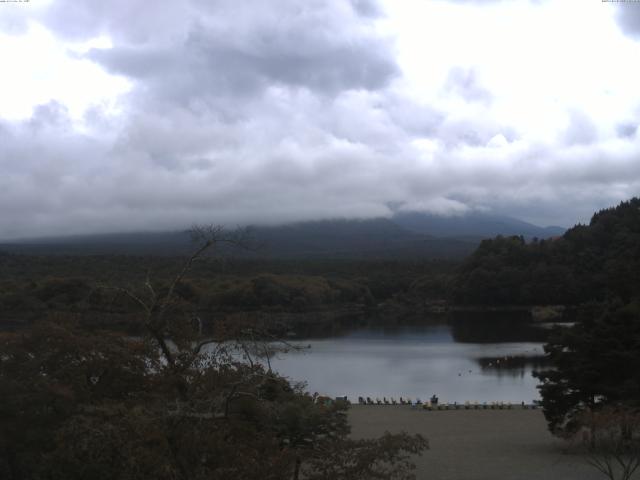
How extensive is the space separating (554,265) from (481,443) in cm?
4647

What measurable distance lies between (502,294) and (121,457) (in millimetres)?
54906

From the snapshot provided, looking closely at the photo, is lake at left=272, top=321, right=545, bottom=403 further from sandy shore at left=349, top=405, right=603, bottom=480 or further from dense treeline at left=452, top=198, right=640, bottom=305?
dense treeline at left=452, top=198, right=640, bottom=305

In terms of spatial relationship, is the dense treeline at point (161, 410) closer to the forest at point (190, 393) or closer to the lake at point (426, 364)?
the forest at point (190, 393)

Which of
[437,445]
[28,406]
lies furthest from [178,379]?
[437,445]

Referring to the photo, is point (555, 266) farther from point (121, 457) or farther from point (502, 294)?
point (121, 457)

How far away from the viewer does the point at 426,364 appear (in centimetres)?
3088

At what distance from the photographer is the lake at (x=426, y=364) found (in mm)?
24453

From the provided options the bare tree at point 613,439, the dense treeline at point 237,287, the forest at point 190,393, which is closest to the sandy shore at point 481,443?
the bare tree at point 613,439

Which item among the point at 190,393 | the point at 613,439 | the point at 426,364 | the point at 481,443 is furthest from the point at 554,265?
the point at 190,393

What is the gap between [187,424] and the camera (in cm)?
527

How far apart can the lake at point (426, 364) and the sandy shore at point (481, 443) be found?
113 inches

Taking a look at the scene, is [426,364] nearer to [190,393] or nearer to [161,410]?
[190,393]

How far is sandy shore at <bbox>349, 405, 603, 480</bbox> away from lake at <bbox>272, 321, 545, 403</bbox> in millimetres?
2883

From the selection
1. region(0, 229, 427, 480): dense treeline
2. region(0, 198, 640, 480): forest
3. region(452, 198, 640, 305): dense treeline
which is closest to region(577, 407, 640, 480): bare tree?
region(0, 198, 640, 480): forest
